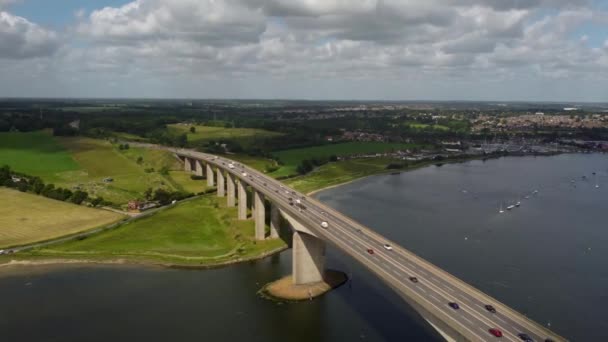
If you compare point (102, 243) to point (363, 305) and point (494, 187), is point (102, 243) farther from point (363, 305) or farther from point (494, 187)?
point (494, 187)

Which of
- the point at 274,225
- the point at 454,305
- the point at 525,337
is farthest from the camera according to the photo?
the point at 274,225

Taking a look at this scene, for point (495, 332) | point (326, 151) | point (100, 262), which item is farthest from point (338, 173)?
point (495, 332)

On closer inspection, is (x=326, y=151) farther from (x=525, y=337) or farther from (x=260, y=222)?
(x=525, y=337)

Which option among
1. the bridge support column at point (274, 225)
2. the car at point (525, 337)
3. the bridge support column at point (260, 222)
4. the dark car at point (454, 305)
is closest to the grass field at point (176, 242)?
the bridge support column at point (260, 222)

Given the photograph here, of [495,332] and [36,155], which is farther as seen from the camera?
[36,155]

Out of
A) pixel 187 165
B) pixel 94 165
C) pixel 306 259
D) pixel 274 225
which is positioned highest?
pixel 94 165

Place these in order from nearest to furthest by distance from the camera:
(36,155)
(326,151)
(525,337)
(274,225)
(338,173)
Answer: (525,337) → (274,225) → (36,155) → (338,173) → (326,151)

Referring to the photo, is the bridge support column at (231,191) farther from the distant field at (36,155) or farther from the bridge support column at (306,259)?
the distant field at (36,155)
